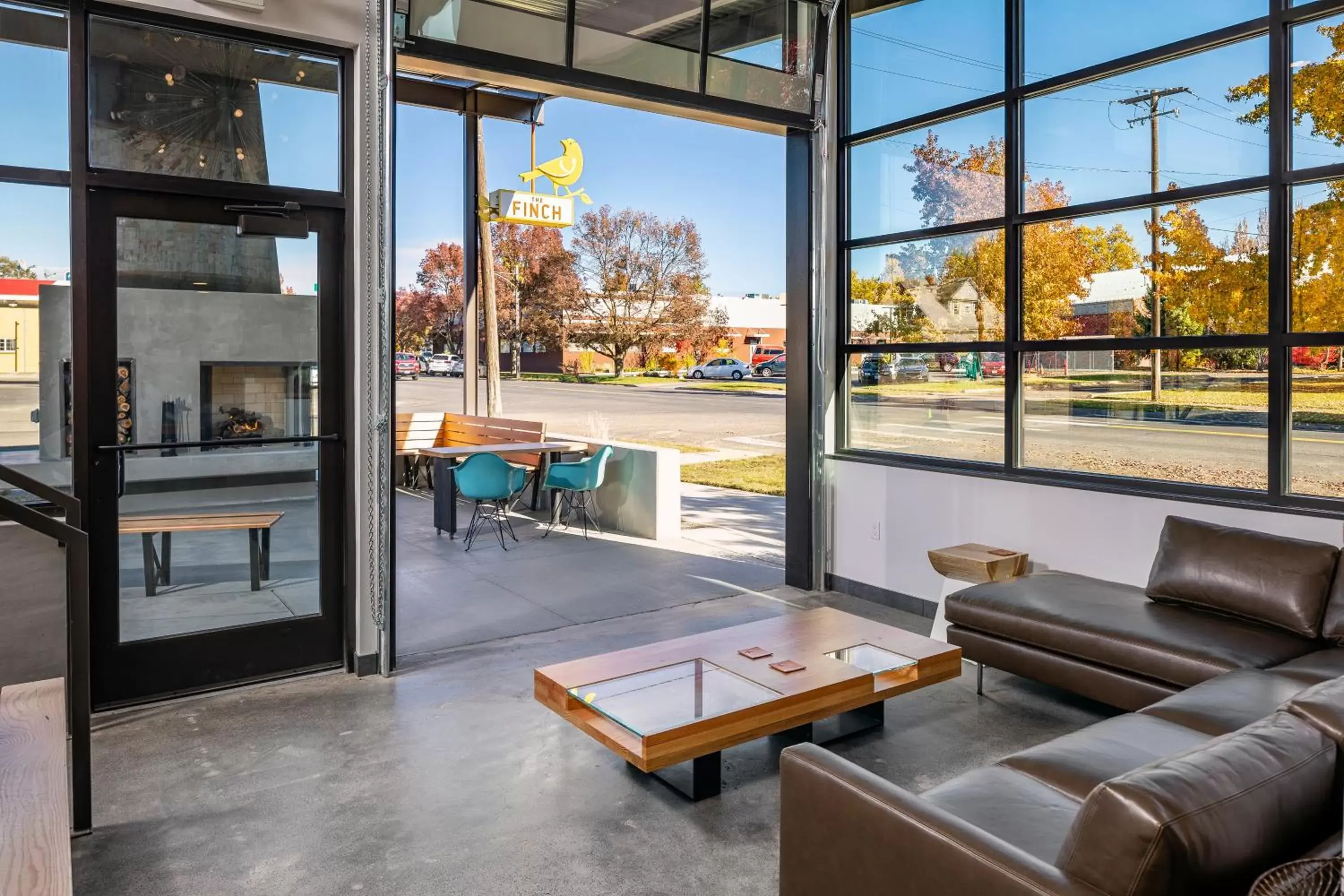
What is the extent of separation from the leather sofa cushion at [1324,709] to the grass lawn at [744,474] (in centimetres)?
925

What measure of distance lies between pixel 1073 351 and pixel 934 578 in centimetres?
151

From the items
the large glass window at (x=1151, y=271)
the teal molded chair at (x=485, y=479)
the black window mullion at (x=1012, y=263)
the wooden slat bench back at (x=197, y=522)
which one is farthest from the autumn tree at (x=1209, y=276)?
the teal molded chair at (x=485, y=479)

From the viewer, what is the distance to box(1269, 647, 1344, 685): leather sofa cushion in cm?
311

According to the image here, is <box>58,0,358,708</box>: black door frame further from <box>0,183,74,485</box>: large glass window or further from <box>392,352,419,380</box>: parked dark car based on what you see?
<box>392,352,419,380</box>: parked dark car

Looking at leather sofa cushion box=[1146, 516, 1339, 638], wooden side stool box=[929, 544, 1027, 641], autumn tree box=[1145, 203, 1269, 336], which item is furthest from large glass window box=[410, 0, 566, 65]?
leather sofa cushion box=[1146, 516, 1339, 638]

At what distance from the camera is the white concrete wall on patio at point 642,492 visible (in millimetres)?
8102

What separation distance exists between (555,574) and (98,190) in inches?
146

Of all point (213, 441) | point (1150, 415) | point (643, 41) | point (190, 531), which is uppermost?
point (643, 41)

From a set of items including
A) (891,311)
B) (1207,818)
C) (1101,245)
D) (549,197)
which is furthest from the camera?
(549,197)

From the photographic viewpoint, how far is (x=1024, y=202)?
5.25 metres

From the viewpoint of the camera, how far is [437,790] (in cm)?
327

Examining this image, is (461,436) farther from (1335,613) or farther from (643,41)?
(1335,613)

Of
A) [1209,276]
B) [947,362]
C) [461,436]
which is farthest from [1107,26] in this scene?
[461,436]

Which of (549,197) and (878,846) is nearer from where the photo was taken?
(878,846)
